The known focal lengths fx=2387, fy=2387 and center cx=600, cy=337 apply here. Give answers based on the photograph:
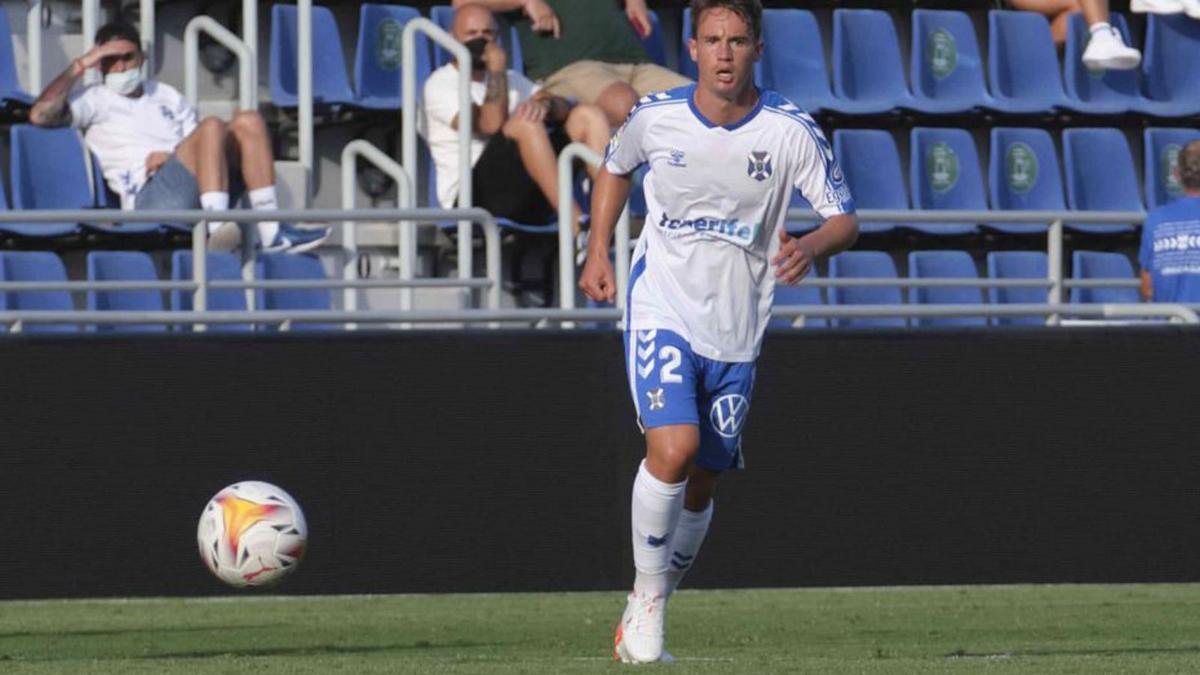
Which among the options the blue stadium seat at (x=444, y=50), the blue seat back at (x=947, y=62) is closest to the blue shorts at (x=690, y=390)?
the blue stadium seat at (x=444, y=50)

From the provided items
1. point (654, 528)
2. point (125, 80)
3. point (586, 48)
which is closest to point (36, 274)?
point (125, 80)

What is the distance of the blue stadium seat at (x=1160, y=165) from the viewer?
15.2 meters

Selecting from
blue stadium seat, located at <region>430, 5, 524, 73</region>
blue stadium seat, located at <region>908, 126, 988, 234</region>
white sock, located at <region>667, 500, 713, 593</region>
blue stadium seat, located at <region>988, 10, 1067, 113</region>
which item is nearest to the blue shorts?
white sock, located at <region>667, 500, 713, 593</region>

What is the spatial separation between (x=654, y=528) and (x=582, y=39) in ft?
23.6

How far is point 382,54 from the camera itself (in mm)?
14312

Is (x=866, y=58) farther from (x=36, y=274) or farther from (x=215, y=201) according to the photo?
(x=36, y=274)

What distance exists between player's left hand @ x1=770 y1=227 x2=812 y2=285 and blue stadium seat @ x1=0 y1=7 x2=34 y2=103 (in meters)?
7.32

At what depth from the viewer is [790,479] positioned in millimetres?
11414

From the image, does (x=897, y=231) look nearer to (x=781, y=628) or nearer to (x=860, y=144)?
(x=860, y=144)

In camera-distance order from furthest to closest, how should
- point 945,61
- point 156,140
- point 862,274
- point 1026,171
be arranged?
point 945,61, point 1026,171, point 862,274, point 156,140

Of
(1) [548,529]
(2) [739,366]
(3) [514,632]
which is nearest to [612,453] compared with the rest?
(1) [548,529]

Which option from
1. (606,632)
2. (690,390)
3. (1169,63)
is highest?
(1169,63)

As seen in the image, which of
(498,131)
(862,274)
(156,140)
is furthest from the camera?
(862,274)

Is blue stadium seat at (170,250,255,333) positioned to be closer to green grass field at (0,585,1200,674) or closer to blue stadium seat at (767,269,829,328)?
green grass field at (0,585,1200,674)
